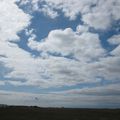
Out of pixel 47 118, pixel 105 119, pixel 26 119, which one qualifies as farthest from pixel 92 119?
pixel 26 119

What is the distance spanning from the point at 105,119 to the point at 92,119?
3812mm

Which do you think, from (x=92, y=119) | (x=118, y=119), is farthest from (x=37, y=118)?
(x=118, y=119)

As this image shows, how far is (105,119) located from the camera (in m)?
82.1

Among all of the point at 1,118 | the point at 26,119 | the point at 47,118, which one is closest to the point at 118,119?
the point at 47,118

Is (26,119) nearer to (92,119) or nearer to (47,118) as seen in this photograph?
(47,118)

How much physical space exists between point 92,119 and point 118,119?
7644mm

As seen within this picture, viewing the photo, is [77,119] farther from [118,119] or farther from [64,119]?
[118,119]

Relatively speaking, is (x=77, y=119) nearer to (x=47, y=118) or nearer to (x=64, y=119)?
(x=64, y=119)

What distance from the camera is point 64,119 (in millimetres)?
80625

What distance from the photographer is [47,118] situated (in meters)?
82.9

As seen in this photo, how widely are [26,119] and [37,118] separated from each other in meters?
4.07

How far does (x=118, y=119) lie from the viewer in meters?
82.8

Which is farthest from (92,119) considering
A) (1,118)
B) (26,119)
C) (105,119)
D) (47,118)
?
(1,118)

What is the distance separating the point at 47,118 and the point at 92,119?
12.6 m
